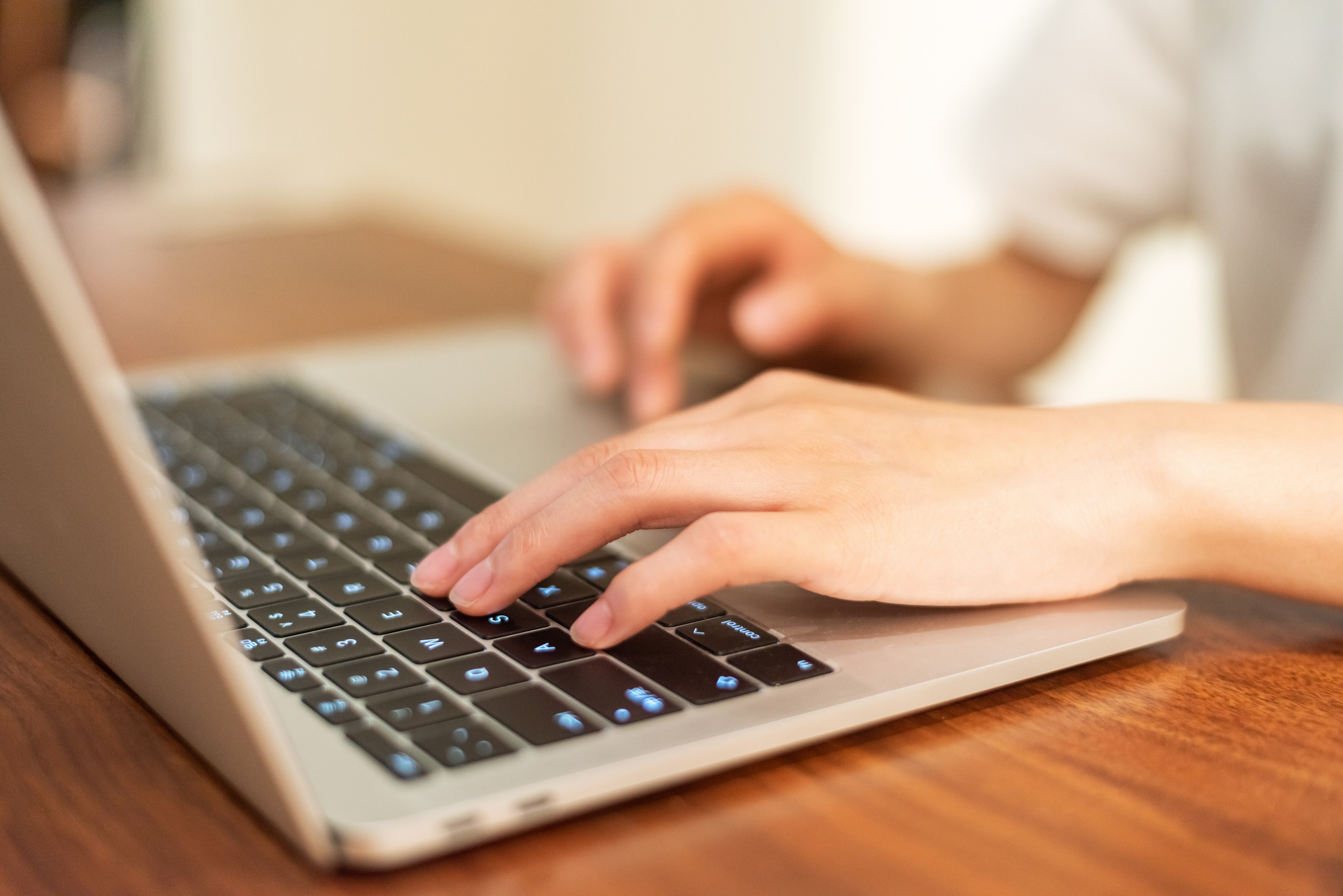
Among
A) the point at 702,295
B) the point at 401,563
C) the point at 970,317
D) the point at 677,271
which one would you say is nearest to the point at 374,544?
the point at 401,563

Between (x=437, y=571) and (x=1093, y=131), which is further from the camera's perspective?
(x=1093, y=131)

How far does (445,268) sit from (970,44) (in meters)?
1.20

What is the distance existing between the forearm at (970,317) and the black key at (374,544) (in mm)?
433

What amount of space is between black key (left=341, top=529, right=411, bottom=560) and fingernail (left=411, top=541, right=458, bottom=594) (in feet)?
0.14

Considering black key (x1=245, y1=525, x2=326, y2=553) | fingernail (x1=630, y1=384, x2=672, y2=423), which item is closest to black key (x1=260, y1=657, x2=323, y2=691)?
black key (x1=245, y1=525, x2=326, y2=553)

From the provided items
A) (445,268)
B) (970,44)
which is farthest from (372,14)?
(445,268)

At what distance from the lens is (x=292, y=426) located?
25.2 inches

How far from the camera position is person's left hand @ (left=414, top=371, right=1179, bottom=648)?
15.4 inches

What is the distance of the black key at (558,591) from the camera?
1.37 ft

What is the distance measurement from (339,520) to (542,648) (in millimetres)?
161

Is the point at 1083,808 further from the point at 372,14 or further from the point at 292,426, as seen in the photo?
the point at 372,14

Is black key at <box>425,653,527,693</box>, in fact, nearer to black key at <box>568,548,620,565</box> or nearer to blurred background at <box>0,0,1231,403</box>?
black key at <box>568,548,620,565</box>

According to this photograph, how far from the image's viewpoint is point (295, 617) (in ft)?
1.31

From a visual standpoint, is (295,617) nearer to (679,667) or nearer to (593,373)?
(679,667)
